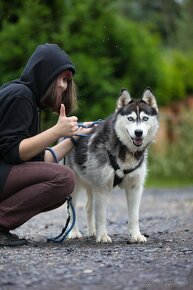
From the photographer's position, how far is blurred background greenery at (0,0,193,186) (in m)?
13.6

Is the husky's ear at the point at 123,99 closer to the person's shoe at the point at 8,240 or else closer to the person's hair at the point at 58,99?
the person's hair at the point at 58,99

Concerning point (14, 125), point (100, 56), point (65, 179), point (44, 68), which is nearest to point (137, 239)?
point (65, 179)

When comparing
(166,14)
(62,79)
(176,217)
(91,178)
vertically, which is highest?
(166,14)

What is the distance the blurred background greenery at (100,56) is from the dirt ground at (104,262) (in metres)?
6.92

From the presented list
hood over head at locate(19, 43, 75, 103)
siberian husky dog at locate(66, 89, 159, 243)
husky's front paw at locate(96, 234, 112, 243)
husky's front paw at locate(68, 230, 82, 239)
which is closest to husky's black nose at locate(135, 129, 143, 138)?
siberian husky dog at locate(66, 89, 159, 243)

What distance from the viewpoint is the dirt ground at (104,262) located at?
11.8 feet

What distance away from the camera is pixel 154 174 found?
1619 centimetres

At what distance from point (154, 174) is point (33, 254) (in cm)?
1165

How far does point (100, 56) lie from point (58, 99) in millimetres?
9242

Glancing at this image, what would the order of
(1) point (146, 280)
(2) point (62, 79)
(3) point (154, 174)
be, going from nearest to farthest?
(1) point (146, 280)
(2) point (62, 79)
(3) point (154, 174)

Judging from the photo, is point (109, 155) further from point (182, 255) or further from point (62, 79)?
point (182, 255)

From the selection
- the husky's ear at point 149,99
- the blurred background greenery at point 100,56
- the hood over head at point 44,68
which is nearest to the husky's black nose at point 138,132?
the husky's ear at point 149,99

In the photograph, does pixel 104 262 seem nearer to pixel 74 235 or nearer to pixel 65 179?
pixel 65 179

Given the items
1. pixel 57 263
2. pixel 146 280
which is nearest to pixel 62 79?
pixel 57 263
